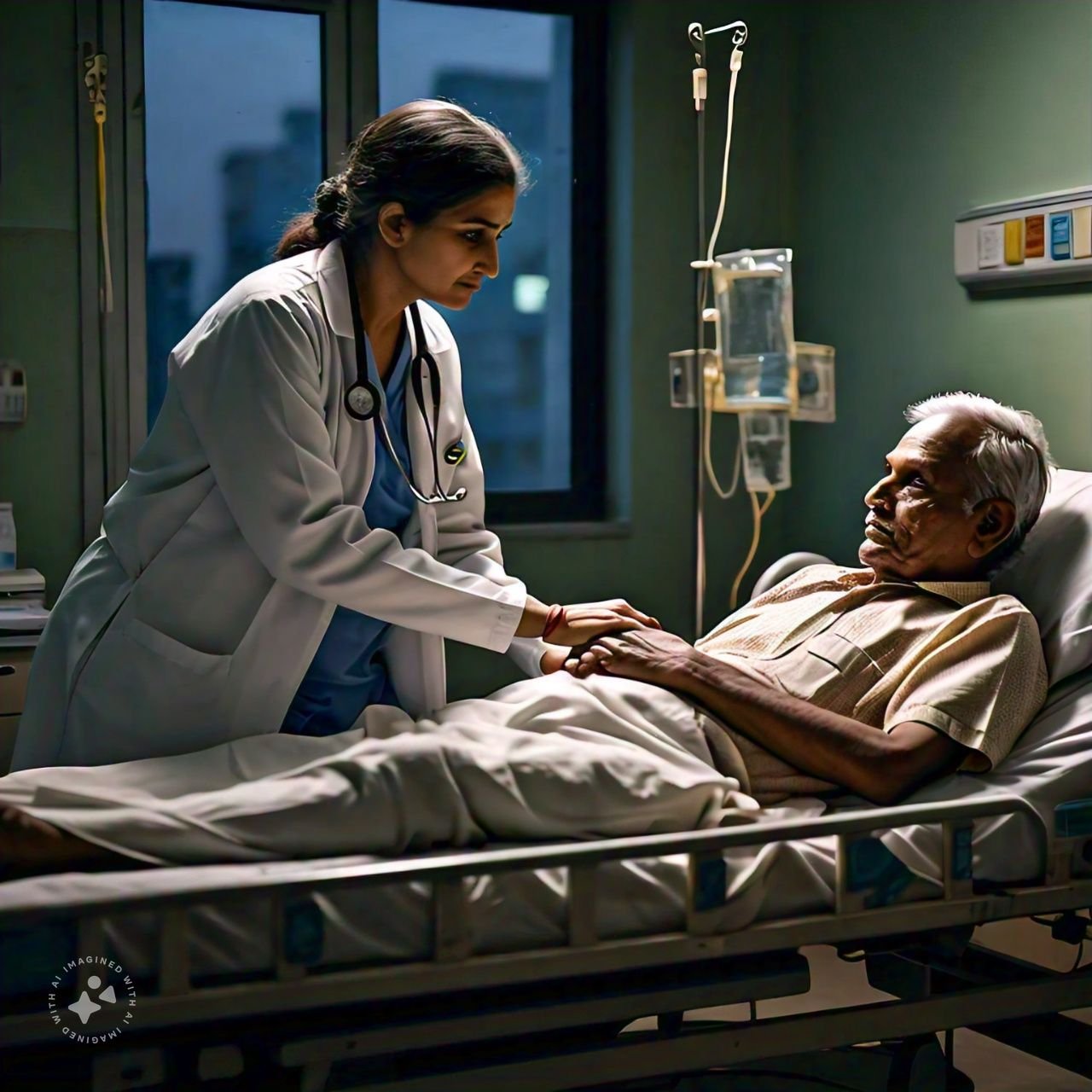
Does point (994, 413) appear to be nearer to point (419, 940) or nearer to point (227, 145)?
point (419, 940)

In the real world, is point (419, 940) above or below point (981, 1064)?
above

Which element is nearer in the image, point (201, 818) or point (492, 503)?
point (201, 818)

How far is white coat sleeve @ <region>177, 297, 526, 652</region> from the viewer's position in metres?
1.74

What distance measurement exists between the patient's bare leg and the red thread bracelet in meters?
0.69

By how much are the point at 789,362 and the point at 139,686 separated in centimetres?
171

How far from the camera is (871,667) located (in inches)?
78.8

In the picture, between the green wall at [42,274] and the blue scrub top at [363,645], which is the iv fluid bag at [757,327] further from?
the green wall at [42,274]

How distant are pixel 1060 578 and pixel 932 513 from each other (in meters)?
0.21

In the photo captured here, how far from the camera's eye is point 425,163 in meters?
1.82

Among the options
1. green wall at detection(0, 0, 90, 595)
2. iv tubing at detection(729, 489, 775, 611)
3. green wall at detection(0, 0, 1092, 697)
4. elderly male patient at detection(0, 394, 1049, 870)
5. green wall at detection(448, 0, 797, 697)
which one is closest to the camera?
elderly male patient at detection(0, 394, 1049, 870)

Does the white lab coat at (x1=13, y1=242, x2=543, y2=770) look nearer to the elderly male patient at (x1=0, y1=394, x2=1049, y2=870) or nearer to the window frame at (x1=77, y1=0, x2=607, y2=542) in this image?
the elderly male patient at (x1=0, y1=394, x2=1049, y2=870)

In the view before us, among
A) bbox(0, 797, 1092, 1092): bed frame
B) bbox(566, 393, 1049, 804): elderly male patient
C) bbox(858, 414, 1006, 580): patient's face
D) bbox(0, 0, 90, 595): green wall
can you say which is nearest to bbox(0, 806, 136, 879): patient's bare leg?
bbox(0, 797, 1092, 1092): bed frame

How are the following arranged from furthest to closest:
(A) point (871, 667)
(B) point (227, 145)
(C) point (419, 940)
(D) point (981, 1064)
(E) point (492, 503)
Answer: (E) point (492, 503) → (B) point (227, 145) → (D) point (981, 1064) → (A) point (871, 667) → (C) point (419, 940)

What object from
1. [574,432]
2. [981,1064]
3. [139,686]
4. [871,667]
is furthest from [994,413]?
[574,432]
